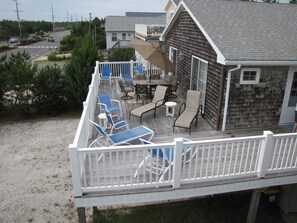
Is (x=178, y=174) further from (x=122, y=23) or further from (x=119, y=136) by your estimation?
(x=122, y=23)

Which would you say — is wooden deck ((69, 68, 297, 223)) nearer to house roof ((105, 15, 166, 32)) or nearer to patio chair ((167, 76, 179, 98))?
patio chair ((167, 76, 179, 98))

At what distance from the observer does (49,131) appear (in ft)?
42.5

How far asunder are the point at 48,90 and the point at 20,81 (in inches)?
58.9

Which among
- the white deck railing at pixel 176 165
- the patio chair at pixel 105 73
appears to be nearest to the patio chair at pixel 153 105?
the white deck railing at pixel 176 165

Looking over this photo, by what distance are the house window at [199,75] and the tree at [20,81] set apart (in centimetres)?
935

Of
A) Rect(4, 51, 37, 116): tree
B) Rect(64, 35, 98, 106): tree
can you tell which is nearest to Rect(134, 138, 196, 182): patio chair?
Rect(64, 35, 98, 106): tree

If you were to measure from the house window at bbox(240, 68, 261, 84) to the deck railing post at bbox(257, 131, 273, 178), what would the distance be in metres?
2.40

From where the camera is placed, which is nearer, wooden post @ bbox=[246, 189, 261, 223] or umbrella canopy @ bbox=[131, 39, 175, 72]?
wooden post @ bbox=[246, 189, 261, 223]

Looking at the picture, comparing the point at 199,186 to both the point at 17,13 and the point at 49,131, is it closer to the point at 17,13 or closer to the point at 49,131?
the point at 49,131

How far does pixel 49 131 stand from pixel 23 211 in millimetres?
5979

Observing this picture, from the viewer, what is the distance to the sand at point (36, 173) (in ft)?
24.5

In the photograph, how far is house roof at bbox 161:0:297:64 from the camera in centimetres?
672

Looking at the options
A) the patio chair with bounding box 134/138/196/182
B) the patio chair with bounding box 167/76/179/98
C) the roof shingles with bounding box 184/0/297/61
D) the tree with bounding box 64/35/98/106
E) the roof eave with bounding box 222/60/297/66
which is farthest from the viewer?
the tree with bounding box 64/35/98/106

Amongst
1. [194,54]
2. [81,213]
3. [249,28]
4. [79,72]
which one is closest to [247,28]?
[249,28]
